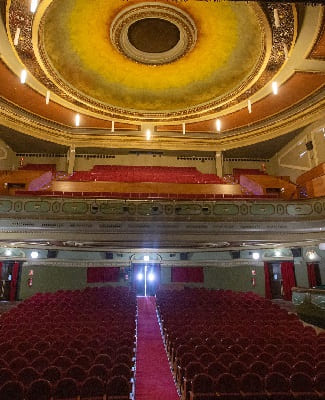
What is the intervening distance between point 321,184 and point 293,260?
4.09 m

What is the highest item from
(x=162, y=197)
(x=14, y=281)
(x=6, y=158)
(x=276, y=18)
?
(x=276, y=18)

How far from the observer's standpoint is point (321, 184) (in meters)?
9.41

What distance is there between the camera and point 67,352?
15.0 feet

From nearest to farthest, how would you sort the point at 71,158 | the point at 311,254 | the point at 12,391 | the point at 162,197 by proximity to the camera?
the point at 12,391
the point at 162,197
the point at 311,254
the point at 71,158

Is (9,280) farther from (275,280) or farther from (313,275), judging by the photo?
(313,275)

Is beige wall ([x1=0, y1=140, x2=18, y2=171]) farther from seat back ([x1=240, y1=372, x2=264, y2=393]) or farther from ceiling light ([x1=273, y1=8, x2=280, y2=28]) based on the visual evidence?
seat back ([x1=240, y1=372, x2=264, y2=393])

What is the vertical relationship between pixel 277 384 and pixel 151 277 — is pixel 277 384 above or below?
below

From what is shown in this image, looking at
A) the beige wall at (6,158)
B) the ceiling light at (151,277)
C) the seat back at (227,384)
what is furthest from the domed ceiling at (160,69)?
the seat back at (227,384)

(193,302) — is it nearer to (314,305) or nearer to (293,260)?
(314,305)

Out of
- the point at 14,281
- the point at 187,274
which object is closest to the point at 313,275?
the point at 187,274

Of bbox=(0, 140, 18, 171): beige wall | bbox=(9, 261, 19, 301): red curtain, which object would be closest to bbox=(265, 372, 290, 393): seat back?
bbox=(9, 261, 19, 301): red curtain

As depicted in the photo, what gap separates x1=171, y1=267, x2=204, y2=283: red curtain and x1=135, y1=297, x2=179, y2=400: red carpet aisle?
226 inches

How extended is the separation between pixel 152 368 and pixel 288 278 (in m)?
8.78

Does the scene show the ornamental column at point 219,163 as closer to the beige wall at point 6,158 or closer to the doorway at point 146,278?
the doorway at point 146,278
